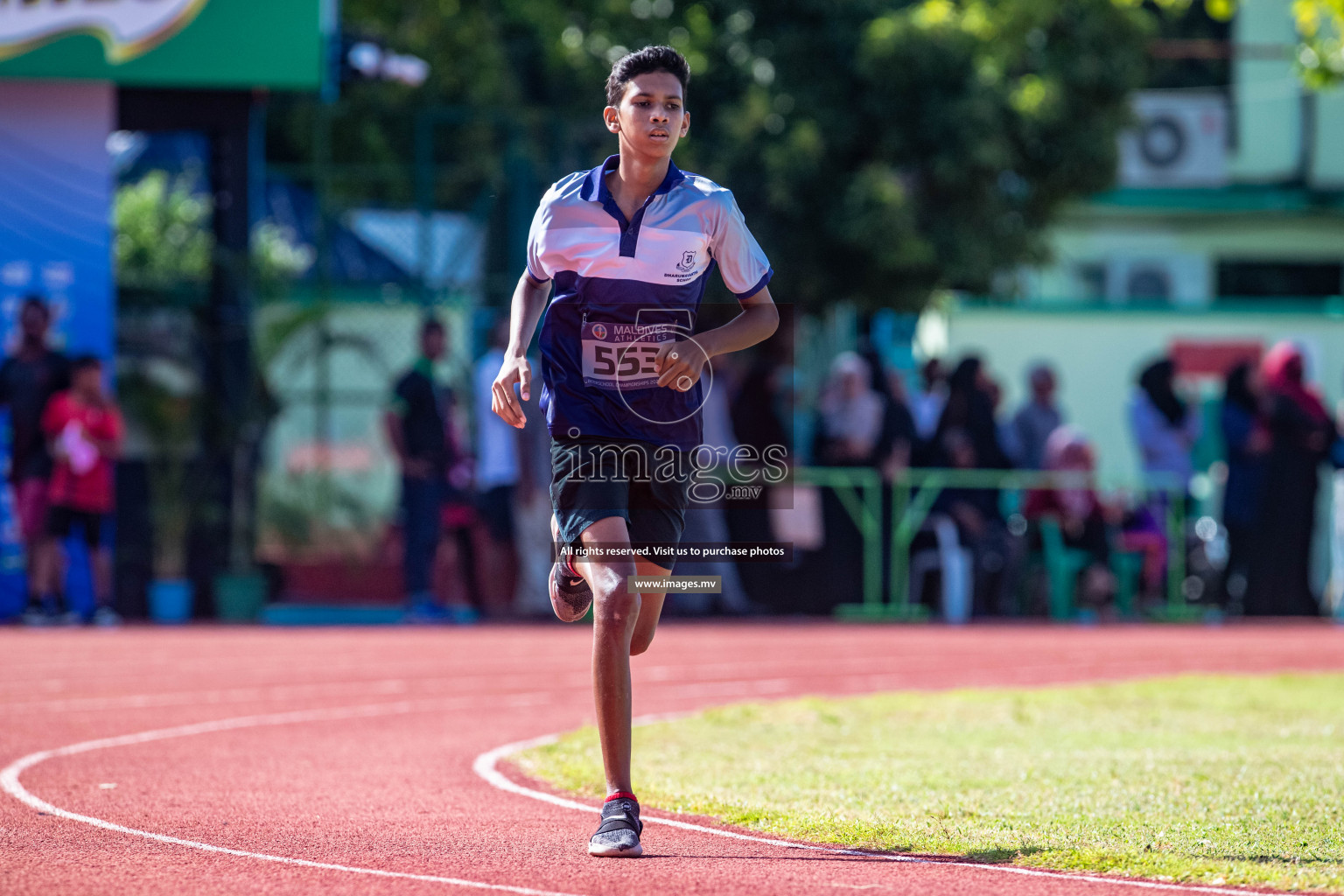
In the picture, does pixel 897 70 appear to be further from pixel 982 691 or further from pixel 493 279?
pixel 982 691

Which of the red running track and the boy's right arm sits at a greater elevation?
the boy's right arm

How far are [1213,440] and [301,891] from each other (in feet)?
59.5

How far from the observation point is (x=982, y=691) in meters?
11.1

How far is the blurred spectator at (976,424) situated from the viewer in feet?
58.1

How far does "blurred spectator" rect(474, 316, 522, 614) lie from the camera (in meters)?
15.9

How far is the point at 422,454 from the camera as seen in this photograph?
1633 cm

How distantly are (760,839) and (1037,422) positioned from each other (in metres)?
12.6

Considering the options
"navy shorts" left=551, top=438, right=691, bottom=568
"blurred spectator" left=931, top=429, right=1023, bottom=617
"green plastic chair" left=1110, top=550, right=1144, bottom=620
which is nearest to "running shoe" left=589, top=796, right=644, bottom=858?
"navy shorts" left=551, top=438, right=691, bottom=568

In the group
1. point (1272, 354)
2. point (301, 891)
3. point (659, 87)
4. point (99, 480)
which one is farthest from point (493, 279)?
point (301, 891)

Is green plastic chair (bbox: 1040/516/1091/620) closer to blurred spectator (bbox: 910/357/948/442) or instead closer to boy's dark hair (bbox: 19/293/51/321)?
blurred spectator (bbox: 910/357/948/442)

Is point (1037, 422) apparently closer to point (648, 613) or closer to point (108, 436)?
point (108, 436)

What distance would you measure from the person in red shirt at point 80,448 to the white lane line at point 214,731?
6.19 meters

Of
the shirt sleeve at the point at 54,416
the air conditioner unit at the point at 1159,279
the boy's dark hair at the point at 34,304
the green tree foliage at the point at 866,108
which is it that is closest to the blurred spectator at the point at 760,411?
the green tree foliage at the point at 866,108

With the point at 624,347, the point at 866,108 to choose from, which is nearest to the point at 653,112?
the point at 624,347
